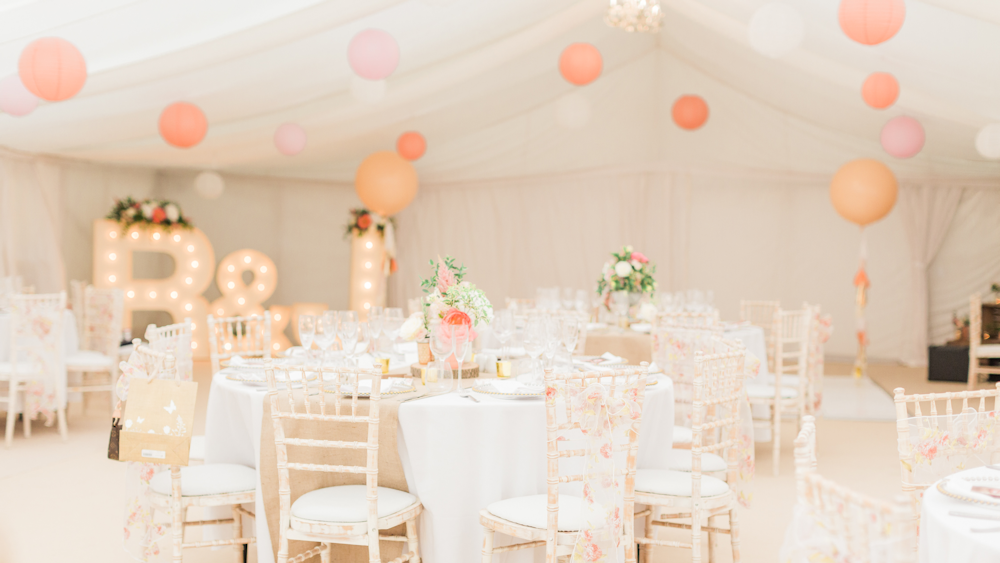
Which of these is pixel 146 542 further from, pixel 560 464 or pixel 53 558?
pixel 560 464

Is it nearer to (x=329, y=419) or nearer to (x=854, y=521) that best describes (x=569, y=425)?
(x=329, y=419)

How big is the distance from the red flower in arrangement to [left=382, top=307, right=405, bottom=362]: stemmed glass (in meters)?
0.59

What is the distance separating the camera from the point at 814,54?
679 centimetres

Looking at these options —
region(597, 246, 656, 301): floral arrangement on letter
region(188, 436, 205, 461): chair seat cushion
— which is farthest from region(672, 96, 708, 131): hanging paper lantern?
region(188, 436, 205, 461): chair seat cushion

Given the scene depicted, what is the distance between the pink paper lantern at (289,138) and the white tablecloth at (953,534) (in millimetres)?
6475

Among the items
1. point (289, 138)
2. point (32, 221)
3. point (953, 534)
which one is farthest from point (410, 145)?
Answer: point (953, 534)

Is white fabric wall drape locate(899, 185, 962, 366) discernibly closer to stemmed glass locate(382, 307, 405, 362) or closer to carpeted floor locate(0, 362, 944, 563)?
carpeted floor locate(0, 362, 944, 563)

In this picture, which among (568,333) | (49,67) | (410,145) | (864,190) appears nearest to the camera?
(568,333)

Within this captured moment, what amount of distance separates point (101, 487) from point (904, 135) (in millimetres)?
6860

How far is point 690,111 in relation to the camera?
805cm

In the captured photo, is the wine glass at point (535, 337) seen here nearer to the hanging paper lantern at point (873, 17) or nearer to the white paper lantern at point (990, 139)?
the hanging paper lantern at point (873, 17)

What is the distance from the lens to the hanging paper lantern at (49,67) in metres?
4.41

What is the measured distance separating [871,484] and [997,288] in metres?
5.53

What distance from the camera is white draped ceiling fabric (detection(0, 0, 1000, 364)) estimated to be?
5.73 m
